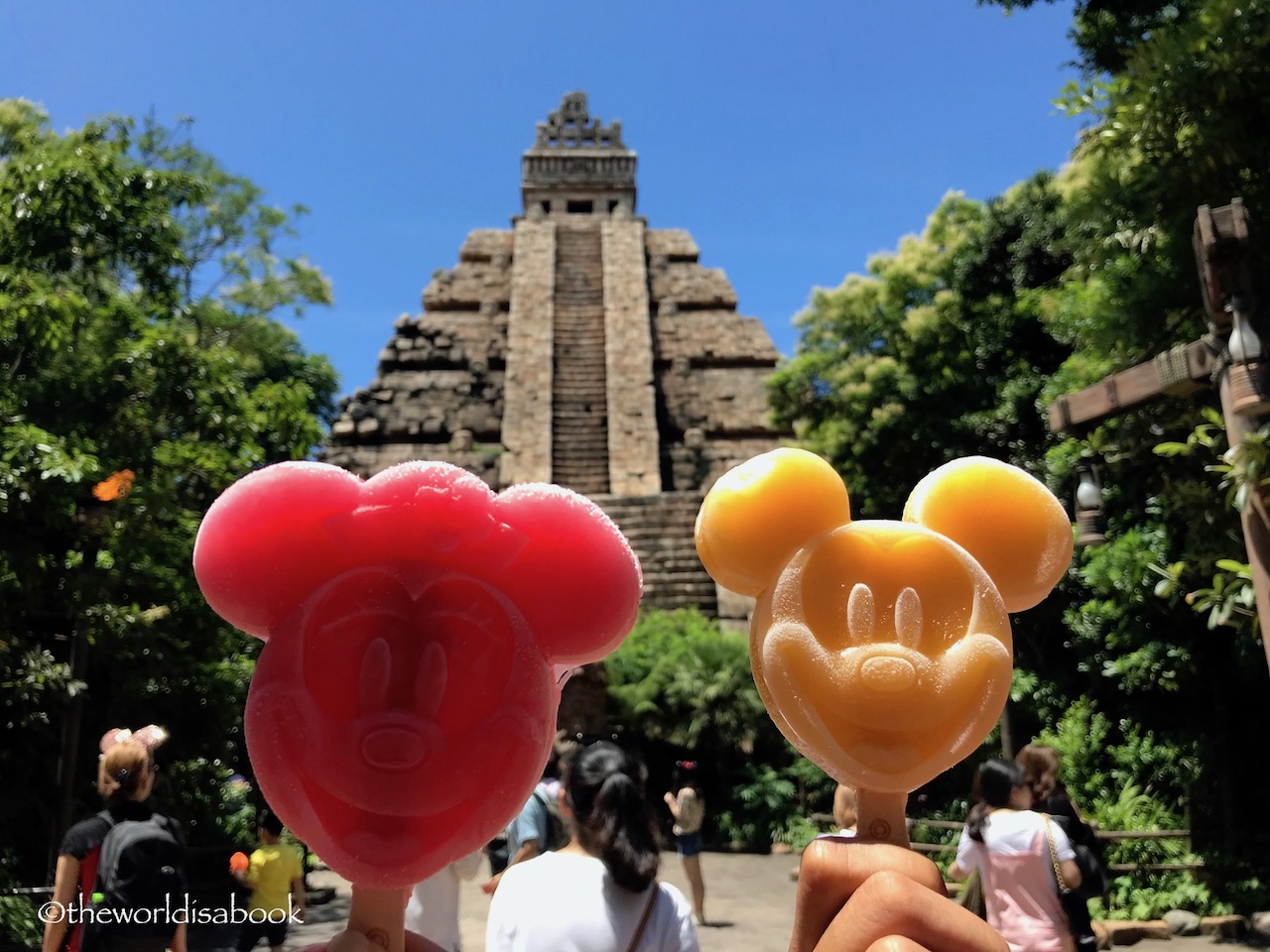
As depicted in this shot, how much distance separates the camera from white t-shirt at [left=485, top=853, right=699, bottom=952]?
1.90 metres

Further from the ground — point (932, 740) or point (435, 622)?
point (435, 622)

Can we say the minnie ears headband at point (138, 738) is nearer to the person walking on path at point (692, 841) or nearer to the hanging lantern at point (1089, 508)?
the person walking on path at point (692, 841)

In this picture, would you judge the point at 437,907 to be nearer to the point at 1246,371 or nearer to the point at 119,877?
the point at 119,877

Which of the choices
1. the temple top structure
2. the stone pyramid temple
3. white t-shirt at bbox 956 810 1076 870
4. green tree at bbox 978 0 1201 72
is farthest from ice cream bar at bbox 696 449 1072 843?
the temple top structure

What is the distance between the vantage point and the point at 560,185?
31.3m

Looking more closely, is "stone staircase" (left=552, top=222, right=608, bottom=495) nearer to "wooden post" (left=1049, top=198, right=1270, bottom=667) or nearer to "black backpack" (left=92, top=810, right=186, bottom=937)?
"wooden post" (left=1049, top=198, right=1270, bottom=667)

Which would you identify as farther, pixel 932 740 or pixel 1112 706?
pixel 1112 706

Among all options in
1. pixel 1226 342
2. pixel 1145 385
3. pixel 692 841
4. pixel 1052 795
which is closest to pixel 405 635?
pixel 1052 795

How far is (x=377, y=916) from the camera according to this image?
1.59 m

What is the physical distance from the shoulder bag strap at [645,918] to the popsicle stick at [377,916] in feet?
1.69

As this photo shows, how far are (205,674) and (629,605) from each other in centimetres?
617

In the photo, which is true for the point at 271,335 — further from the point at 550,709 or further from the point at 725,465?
the point at 550,709

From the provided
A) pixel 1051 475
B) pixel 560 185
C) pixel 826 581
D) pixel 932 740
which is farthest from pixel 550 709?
pixel 560 185

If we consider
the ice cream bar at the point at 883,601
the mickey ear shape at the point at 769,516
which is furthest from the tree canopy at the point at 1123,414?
the mickey ear shape at the point at 769,516
